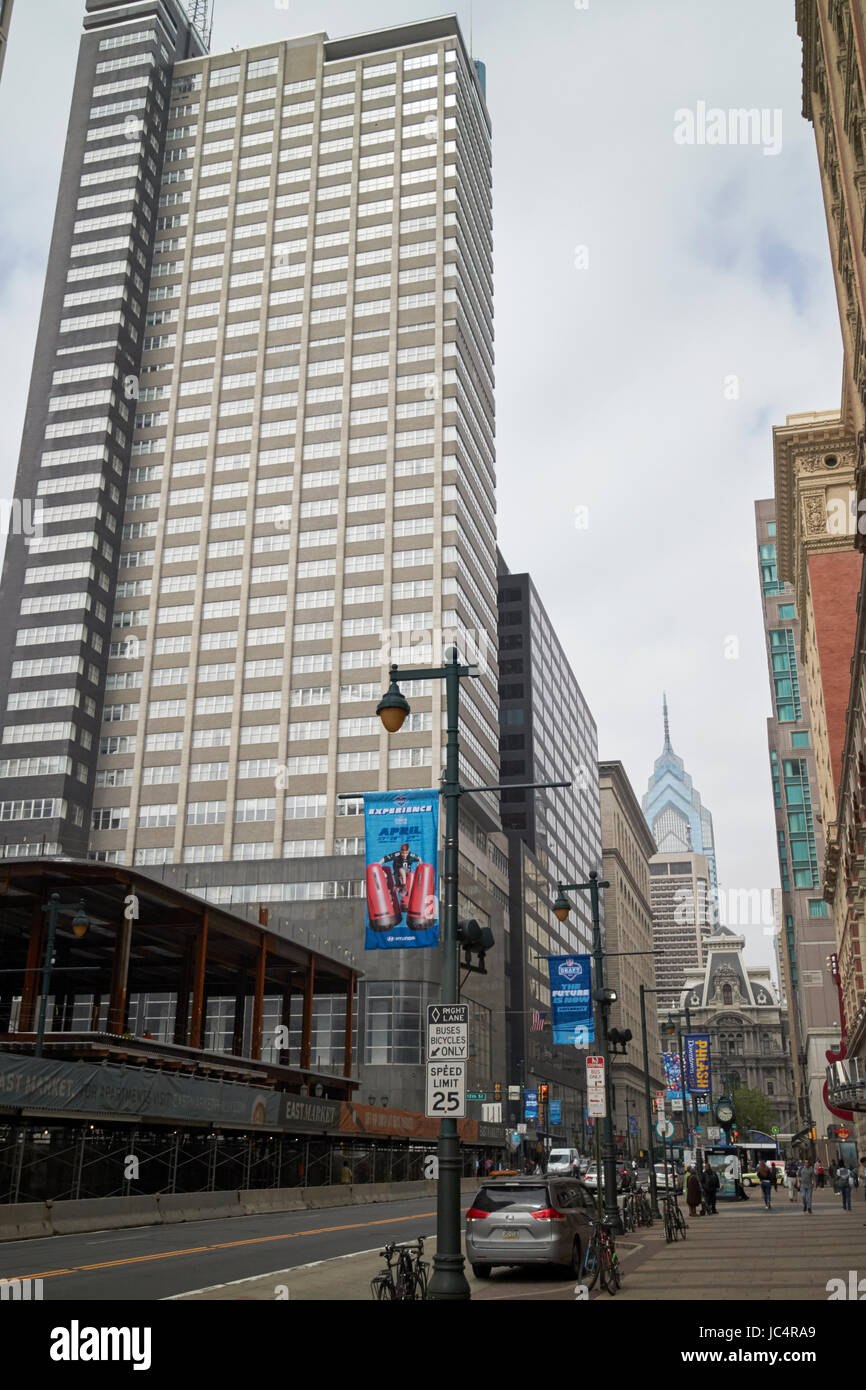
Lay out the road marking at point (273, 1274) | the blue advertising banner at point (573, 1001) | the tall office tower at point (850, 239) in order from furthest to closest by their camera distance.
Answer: the tall office tower at point (850, 239) → the blue advertising banner at point (573, 1001) → the road marking at point (273, 1274)

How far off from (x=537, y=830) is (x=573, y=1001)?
10160 centimetres

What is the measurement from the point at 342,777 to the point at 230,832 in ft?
35.8

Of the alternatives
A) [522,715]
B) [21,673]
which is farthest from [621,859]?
[21,673]

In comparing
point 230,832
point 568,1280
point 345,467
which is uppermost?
point 345,467

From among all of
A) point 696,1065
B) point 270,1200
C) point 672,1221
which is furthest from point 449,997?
point 696,1065

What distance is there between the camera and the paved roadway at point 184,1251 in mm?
16641

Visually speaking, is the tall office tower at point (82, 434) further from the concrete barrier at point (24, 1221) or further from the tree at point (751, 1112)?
the tree at point (751, 1112)

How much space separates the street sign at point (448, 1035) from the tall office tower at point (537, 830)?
305 feet

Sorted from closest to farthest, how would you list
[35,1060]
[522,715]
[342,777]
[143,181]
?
[35,1060], [342,777], [143,181], [522,715]

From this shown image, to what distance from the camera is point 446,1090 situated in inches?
549

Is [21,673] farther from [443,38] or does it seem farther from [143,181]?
[443,38]

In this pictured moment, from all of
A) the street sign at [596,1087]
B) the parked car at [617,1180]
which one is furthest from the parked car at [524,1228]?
the parked car at [617,1180]

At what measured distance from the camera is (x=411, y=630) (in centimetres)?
9938

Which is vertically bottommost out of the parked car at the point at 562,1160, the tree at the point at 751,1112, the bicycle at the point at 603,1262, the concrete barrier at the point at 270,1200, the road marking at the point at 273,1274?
the parked car at the point at 562,1160
